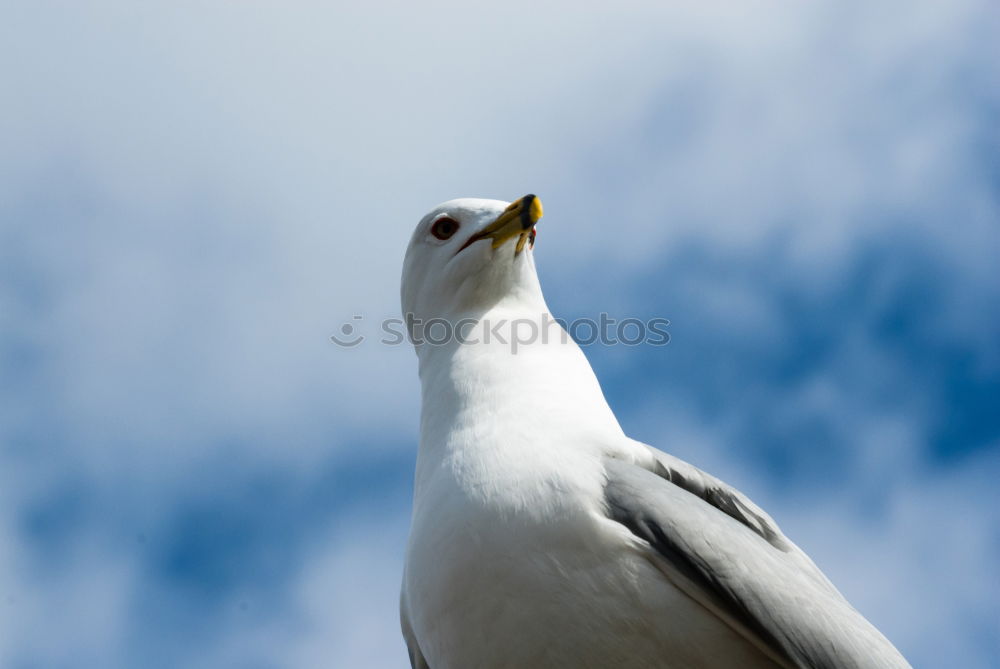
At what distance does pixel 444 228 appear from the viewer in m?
4.88

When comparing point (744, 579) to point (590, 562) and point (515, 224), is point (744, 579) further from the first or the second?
point (515, 224)

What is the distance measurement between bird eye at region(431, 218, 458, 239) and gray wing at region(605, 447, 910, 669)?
1840mm

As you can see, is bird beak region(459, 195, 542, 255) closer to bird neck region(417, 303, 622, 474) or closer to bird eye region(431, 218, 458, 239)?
bird eye region(431, 218, 458, 239)

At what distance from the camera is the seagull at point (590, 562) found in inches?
118

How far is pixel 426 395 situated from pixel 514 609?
131 centimetres

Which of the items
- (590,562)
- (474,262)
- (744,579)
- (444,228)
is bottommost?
(590,562)

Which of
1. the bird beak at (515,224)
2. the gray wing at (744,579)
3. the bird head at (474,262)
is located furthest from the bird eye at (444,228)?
the gray wing at (744,579)

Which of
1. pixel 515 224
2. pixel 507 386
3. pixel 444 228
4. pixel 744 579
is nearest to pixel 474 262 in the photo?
pixel 515 224

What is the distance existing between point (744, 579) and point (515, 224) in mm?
2121

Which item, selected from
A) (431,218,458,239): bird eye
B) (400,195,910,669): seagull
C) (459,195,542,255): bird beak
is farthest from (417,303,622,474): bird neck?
(431,218,458,239): bird eye

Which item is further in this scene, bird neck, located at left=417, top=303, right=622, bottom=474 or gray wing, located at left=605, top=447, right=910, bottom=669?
bird neck, located at left=417, top=303, right=622, bottom=474

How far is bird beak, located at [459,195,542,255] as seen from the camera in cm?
455

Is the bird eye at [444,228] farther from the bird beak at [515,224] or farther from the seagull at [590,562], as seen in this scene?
the seagull at [590,562]

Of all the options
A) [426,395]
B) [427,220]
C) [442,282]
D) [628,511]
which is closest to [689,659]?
[628,511]
